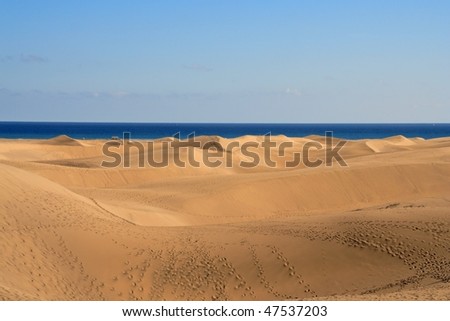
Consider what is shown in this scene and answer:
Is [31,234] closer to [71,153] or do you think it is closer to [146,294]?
[146,294]

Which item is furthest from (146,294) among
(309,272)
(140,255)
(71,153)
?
(71,153)

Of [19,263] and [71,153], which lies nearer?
[19,263]

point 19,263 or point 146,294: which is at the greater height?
point 19,263

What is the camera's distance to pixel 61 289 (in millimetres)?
13062

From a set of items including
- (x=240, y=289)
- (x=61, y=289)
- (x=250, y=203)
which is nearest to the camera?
(x=61, y=289)

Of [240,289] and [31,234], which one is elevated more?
[31,234]

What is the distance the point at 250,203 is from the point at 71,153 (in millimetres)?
28108

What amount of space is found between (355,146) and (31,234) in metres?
40.9

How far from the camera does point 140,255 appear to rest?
50.0 ft

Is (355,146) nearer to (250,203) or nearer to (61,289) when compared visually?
(250,203)

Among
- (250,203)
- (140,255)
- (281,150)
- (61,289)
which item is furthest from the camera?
(281,150)

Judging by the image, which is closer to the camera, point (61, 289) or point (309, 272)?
point (61, 289)

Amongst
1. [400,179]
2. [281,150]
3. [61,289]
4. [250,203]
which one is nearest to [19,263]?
[61,289]

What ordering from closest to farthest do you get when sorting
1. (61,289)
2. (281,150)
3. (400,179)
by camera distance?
(61,289) → (400,179) → (281,150)
